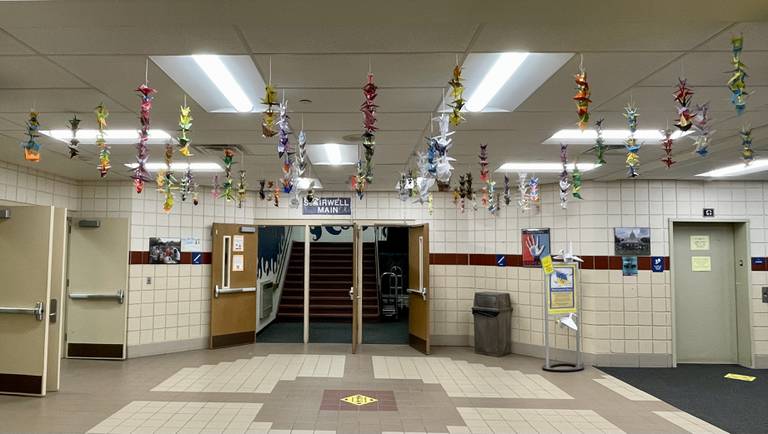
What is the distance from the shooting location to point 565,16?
223 cm

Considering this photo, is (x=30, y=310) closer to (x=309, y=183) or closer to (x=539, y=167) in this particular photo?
(x=309, y=183)

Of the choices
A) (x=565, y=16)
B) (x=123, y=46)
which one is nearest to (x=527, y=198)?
(x=565, y=16)

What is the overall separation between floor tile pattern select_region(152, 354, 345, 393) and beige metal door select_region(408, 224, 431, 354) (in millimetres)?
1422

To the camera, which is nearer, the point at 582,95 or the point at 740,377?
the point at 582,95

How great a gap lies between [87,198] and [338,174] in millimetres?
4152

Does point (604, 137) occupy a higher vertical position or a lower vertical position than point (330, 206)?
higher

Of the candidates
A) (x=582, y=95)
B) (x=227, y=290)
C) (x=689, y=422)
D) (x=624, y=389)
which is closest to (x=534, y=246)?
(x=624, y=389)

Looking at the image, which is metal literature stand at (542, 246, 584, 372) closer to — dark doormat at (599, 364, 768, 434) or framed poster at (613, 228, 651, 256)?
dark doormat at (599, 364, 768, 434)

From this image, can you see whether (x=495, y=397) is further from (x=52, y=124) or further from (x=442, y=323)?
(x=52, y=124)

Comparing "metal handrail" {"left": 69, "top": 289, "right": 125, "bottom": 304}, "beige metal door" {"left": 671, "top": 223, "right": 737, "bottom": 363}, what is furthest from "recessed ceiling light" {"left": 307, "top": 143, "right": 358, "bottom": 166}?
"beige metal door" {"left": 671, "top": 223, "right": 737, "bottom": 363}

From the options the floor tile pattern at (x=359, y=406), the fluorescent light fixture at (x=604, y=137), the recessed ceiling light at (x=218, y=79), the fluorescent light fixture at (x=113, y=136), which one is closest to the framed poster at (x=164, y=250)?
the fluorescent light fixture at (x=113, y=136)

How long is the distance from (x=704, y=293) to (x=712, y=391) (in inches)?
79.8

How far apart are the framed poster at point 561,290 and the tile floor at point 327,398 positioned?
0.89m

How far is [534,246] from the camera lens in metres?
7.73
